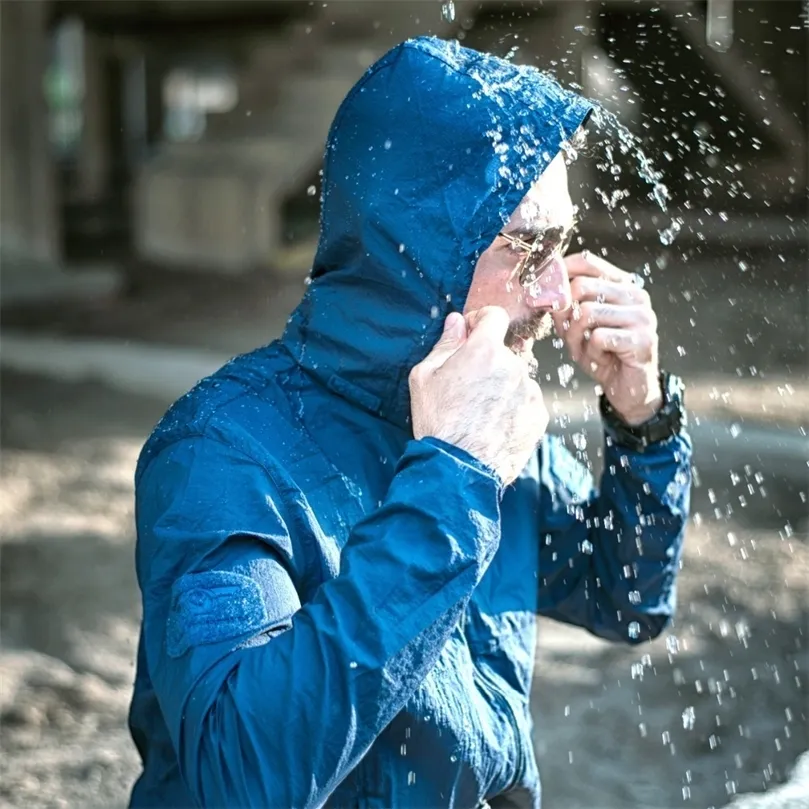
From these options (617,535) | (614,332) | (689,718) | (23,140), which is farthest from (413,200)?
(23,140)

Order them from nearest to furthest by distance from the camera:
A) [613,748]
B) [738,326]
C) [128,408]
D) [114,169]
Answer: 1. [613,748]
2. [128,408]
3. [738,326]
4. [114,169]

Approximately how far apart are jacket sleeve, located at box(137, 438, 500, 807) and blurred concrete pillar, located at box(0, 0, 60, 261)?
10567 mm

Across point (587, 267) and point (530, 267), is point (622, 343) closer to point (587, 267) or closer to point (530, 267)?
point (587, 267)

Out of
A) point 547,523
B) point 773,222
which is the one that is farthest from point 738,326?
point 547,523

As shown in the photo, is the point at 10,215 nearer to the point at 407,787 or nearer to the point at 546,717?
the point at 546,717

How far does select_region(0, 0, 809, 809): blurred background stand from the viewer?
3.64 metres

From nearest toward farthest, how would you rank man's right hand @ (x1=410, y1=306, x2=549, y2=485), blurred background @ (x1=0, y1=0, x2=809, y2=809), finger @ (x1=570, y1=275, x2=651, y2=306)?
1. man's right hand @ (x1=410, y1=306, x2=549, y2=485)
2. finger @ (x1=570, y1=275, x2=651, y2=306)
3. blurred background @ (x1=0, y1=0, x2=809, y2=809)

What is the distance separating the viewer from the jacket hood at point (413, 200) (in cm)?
179

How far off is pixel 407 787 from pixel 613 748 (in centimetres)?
197

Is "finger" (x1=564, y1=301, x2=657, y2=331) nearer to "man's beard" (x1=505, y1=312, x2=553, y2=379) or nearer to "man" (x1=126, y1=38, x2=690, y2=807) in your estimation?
"man" (x1=126, y1=38, x2=690, y2=807)

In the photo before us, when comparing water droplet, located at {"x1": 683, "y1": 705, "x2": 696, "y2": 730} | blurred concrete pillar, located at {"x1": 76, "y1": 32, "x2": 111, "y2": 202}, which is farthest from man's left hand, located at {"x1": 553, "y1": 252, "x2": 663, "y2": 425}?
blurred concrete pillar, located at {"x1": 76, "y1": 32, "x2": 111, "y2": 202}

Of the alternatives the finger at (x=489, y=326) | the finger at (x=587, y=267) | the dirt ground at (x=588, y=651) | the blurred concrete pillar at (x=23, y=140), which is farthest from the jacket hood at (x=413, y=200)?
the blurred concrete pillar at (x=23, y=140)

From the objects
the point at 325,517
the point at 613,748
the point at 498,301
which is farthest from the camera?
the point at 613,748

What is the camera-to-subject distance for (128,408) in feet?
22.9
